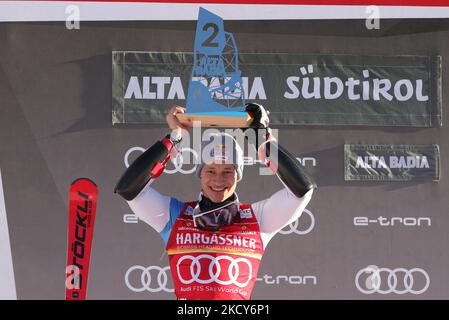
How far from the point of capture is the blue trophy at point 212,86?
3.49 m

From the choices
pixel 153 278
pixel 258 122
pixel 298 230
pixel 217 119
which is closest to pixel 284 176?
pixel 258 122

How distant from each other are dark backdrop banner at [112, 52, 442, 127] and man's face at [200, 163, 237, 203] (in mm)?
1745

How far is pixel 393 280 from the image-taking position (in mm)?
5301

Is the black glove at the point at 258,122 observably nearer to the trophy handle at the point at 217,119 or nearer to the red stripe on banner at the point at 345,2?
the trophy handle at the point at 217,119

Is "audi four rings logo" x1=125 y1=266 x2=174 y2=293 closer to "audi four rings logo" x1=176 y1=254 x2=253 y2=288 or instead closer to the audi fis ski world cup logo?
the audi fis ski world cup logo

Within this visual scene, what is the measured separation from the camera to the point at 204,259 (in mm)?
3543

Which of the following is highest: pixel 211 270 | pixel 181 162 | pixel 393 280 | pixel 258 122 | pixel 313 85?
pixel 313 85

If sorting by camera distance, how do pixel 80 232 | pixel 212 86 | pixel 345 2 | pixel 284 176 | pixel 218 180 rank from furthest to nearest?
pixel 345 2
pixel 80 232
pixel 212 86
pixel 218 180
pixel 284 176

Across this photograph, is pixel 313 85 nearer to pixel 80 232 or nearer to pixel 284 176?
pixel 80 232

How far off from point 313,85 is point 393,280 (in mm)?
1232

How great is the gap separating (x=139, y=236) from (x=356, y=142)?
54.5 inches

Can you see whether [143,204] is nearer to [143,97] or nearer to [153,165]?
[153,165]

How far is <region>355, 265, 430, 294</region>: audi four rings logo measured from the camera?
529 centimetres
